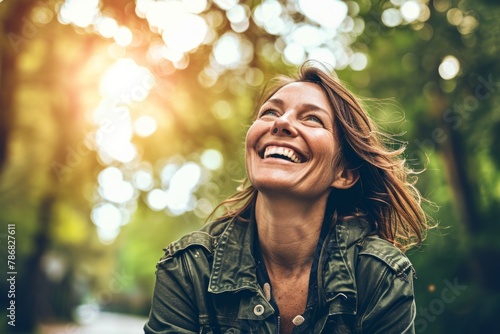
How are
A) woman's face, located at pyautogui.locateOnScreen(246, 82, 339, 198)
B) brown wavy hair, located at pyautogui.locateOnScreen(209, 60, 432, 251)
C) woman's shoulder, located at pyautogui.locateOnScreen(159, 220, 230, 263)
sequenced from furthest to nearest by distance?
brown wavy hair, located at pyautogui.locateOnScreen(209, 60, 432, 251)
woman's shoulder, located at pyautogui.locateOnScreen(159, 220, 230, 263)
woman's face, located at pyautogui.locateOnScreen(246, 82, 339, 198)

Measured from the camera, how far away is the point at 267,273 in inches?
125

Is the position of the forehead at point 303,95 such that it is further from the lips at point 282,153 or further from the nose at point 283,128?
the lips at point 282,153

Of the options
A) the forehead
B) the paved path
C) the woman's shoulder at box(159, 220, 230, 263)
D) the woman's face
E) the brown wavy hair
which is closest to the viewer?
the woman's face

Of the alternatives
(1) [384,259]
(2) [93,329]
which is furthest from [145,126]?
(2) [93,329]

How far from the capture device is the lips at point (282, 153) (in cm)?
301

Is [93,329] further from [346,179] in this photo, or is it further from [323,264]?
[323,264]

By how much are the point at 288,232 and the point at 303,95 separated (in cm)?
73

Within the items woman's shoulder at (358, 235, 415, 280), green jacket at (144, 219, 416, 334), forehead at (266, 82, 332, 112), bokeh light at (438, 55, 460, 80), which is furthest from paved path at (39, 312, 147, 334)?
woman's shoulder at (358, 235, 415, 280)

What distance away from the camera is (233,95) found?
1291cm

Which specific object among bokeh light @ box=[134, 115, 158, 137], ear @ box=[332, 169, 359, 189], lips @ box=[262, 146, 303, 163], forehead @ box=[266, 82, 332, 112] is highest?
bokeh light @ box=[134, 115, 158, 137]

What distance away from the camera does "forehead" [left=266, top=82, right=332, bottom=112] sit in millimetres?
3205

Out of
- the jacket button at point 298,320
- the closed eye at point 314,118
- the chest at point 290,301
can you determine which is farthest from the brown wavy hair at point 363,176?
the jacket button at point 298,320

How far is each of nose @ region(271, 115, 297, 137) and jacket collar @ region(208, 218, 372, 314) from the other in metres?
0.54

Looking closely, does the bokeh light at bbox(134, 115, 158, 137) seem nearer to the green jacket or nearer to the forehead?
the forehead
